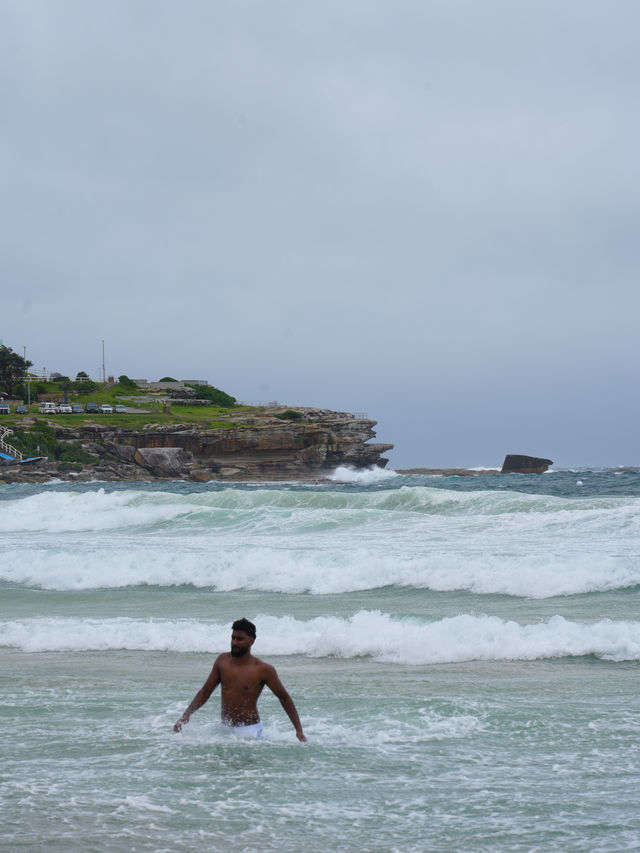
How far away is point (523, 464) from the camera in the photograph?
93.5 metres

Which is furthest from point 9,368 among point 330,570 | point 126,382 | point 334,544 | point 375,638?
point 375,638

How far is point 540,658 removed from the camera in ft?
34.3

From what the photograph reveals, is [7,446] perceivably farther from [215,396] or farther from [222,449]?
[215,396]

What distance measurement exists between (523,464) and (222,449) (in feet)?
114

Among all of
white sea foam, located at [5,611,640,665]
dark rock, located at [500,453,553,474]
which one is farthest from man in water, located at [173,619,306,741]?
dark rock, located at [500,453,553,474]

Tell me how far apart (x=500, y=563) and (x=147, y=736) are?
11348mm

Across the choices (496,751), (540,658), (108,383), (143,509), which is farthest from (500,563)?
(108,383)

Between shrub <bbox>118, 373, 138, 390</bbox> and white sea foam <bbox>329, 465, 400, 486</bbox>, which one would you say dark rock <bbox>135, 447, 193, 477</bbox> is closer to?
white sea foam <bbox>329, 465, 400, 486</bbox>

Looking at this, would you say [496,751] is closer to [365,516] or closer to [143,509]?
[365,516]

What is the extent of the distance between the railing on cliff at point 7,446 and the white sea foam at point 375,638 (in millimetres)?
68285

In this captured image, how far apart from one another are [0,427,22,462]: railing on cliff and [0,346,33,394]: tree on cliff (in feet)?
101

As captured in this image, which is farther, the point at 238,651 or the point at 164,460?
the point at 164,460

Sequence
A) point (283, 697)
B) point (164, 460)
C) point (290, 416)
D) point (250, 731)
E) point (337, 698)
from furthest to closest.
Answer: point (290, 416) → point (164, 460) → point (337, 698) → point (250, 731) → point (283, 697)

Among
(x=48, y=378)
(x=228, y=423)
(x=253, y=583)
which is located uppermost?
(x=48, y=378)
